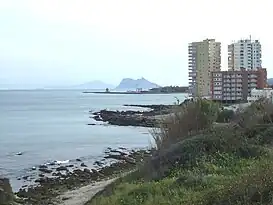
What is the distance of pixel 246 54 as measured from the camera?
133375 millimetres

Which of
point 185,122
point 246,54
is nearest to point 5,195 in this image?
point 185,122

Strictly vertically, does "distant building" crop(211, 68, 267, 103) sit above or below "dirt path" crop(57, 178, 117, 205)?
above

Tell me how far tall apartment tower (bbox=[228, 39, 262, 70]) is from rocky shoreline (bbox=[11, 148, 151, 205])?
100425mm

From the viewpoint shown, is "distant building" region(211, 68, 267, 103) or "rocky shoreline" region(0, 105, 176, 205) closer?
"rocky shoreline" region(0, 105, 176, 205)

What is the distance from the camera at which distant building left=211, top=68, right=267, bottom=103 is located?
94625mm

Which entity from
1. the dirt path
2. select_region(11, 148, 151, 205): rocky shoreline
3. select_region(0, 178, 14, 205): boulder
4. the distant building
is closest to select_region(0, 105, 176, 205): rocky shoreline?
select_region(11, 148, 151, 205): rocky shoreline

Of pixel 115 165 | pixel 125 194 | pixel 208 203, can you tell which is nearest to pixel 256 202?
pixel 208 203

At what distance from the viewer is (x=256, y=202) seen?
749cm

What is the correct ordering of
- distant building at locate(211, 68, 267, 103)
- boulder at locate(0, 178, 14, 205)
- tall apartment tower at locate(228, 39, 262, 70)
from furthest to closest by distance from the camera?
tall apartment tower at locate(228, 39, 262, 70), distant building at locate(211, 68, 267, 103), boulder at locate(0, 178, 14, 205)

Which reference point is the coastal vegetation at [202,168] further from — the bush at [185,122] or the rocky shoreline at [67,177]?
the rocky shoreline at [67,177]

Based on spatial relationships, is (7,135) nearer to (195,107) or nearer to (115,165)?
(115,165)

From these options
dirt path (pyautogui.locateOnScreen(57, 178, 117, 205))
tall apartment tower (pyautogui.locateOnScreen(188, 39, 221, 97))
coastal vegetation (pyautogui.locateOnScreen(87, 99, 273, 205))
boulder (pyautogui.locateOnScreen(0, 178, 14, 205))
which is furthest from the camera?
tall apartment tower (pyautogui.locateOnScreen(188, 39, 221, 97))

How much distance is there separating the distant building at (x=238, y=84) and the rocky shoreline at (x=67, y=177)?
59.9m

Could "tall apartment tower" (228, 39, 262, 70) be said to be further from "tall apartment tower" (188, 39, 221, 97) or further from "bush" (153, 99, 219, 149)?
"bush" (153, 99, 219, 149)
